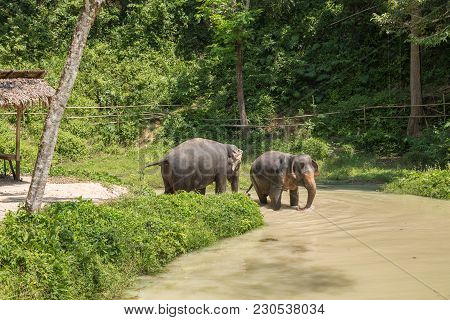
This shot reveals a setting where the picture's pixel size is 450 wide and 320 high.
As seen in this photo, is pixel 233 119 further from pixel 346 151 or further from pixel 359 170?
pixel 359 170

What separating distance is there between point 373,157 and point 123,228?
16355 mm

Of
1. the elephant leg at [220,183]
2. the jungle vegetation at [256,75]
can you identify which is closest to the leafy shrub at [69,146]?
the jungle vegetation at [256,75]

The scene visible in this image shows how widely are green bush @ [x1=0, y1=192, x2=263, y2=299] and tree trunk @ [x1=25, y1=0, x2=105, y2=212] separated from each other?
43 cm

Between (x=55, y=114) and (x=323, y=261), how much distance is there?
5031mm

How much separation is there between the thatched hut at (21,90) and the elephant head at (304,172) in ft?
24.4

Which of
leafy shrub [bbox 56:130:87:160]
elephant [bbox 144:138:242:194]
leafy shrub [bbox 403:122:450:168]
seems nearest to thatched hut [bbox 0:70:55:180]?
elephant [bbox 144:138:242:194]

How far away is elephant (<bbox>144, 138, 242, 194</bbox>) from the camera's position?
47.3 ft

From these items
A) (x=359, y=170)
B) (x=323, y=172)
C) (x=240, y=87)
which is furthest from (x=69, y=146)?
(x=359, y=170)

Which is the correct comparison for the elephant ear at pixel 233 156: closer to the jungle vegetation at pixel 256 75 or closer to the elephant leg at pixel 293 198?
the elephant leg at pixel 293 198

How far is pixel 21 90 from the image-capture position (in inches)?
650

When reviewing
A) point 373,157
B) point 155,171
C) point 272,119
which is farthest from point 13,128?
point 373,157

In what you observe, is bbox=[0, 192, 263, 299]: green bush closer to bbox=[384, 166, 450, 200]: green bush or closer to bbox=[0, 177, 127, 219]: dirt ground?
bbox=[0, 177, 127, 219]: dirt ground

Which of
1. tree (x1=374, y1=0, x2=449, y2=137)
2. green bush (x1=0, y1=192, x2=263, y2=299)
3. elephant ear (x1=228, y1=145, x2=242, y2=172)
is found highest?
tree (x1=374, y1=0, x2=449, y2=137)

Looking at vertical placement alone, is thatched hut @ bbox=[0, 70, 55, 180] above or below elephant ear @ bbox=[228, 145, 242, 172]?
above
